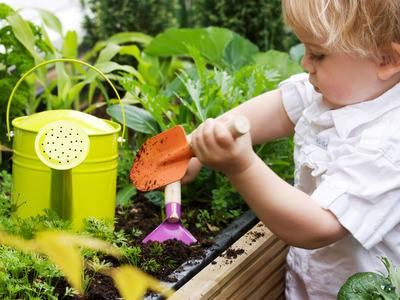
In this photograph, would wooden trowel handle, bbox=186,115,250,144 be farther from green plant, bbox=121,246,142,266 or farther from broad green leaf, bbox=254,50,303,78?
broad green leaf, bbox=254,50,303,78

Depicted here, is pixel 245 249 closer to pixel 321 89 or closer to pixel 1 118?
pixel 321 89

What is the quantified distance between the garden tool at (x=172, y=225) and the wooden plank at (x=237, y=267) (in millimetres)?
91

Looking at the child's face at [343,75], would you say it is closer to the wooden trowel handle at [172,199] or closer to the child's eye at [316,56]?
the child's eye at [316,56]

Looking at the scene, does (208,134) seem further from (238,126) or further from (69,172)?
(69,172)

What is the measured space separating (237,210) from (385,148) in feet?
1.77

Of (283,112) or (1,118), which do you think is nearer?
(283,112)

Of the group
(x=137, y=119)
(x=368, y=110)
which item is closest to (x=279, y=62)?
(x=137, y=119)

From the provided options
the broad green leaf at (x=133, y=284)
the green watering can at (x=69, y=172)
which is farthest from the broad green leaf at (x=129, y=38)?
the broad green leaf at (x=133, y=284)

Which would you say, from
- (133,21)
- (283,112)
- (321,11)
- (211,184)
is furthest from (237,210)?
(133,21)

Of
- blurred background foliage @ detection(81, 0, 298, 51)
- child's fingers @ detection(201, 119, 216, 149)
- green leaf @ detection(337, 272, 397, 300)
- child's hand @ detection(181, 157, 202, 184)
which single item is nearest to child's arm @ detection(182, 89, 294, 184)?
child's hand @ detection(181, 157, 202, 184)

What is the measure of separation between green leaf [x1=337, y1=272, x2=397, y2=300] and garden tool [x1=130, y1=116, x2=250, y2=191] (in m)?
0.37

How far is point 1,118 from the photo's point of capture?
220cm

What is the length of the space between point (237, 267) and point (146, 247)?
0.62 feet

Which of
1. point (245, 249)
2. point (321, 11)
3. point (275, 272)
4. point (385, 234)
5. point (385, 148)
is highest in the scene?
point (321, 11)
